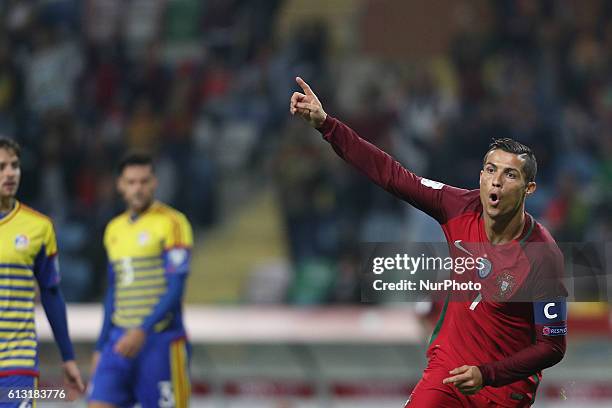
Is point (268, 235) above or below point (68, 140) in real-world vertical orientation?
below

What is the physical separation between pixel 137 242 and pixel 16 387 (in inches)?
78.2

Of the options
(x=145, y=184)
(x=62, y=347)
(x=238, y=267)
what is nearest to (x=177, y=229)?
(x=145, y=184)

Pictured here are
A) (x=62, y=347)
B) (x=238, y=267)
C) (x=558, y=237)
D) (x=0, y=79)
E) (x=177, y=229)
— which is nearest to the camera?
(x=62, y=347)

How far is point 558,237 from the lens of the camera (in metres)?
12.2

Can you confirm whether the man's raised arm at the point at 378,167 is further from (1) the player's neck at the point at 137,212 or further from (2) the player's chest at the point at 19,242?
(1) the player's neck at the point at 137,212

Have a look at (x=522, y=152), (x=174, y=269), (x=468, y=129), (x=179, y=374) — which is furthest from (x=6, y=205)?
(x=468, y=129)

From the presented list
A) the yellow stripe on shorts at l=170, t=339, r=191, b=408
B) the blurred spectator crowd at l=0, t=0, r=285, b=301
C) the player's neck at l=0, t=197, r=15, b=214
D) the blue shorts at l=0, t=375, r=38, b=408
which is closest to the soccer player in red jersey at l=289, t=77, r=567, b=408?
the player's neck at l=0, t=197, r=15, b=214

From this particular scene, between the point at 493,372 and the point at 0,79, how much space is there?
462 inches

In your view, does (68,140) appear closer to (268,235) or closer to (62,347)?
(268,235)

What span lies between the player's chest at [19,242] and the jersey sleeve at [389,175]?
5.28 ft

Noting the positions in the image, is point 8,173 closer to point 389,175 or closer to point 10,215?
point 10,215

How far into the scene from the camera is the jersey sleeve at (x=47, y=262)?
5809mm

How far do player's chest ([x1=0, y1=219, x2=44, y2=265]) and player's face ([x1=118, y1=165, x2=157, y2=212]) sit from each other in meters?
1.69

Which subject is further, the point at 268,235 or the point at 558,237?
the point at 268,235
